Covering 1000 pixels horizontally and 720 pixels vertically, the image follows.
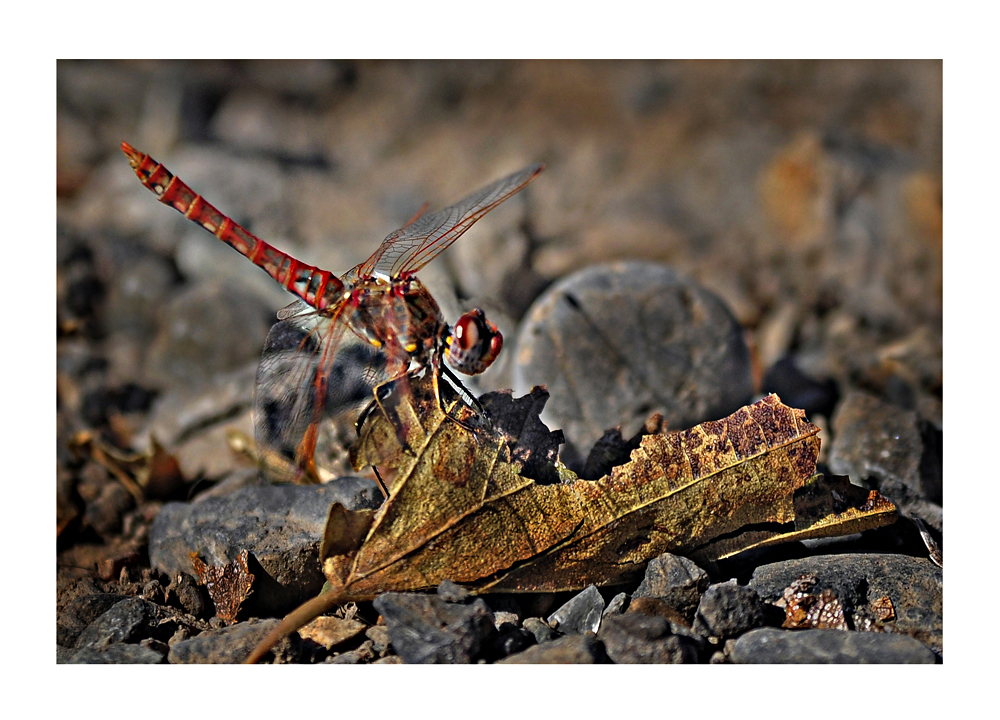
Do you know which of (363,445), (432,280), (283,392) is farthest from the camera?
(432,280)

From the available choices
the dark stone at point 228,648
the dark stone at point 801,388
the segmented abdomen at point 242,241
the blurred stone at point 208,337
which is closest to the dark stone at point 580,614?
the dark stone at point 228,648

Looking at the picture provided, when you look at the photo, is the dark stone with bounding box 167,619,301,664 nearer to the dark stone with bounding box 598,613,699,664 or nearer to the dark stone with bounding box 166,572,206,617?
the dark stone with bounding box 166,572,206,617

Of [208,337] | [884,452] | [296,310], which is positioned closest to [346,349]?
[296,310]

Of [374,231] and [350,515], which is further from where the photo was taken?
[374,231]

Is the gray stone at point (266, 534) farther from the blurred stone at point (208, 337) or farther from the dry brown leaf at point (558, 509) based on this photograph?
the blurred stone at point (208, 337)

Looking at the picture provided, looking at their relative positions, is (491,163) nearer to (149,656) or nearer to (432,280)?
(432,280)

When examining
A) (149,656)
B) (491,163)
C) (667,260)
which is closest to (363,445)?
(149,656)

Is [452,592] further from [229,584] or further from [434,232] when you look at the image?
[434,232]
